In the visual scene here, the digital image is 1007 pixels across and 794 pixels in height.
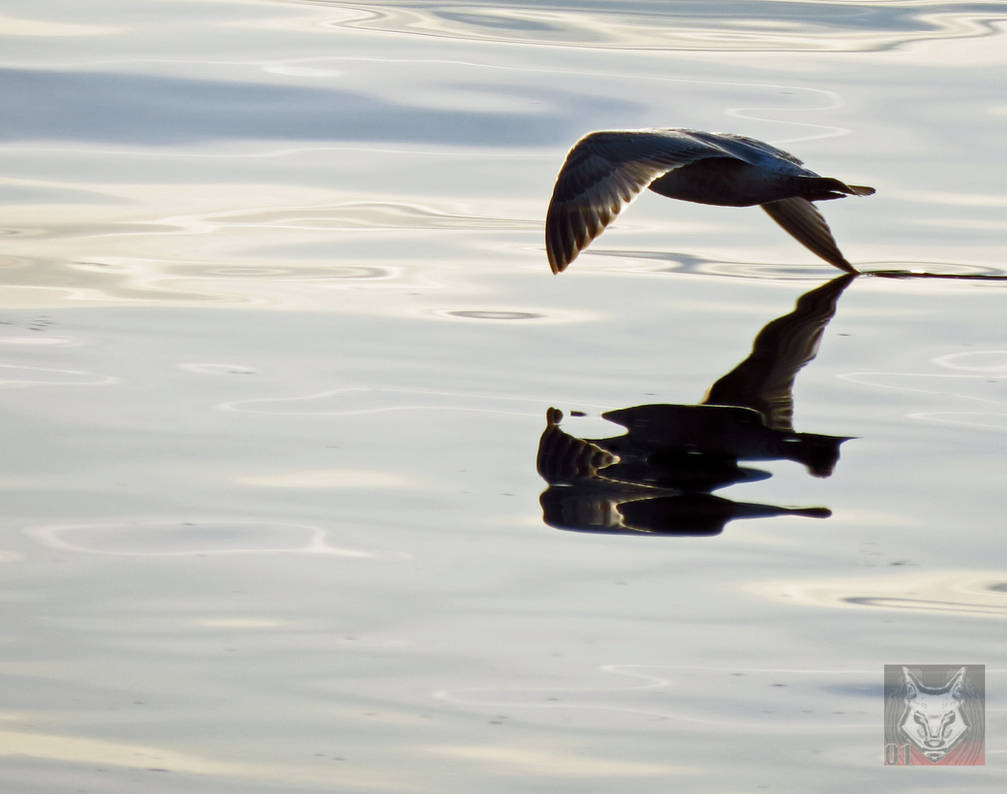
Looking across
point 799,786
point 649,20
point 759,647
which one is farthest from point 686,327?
point 649,20

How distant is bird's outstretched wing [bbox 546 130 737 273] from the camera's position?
5.95 metres

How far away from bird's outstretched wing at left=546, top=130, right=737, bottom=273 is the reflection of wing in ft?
2.26

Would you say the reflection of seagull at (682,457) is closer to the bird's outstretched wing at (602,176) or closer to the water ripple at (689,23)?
the bird's outstretched wing at (602,176)

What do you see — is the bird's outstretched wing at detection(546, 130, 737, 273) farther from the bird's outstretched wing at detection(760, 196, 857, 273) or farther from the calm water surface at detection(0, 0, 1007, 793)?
the bird's outstretched wing at detection(760, 196, 857, 273)

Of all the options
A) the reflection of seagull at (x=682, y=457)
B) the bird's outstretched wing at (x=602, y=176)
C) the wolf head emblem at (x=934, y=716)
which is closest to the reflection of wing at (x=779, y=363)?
the reflection of seagull at (x=682, y=457)

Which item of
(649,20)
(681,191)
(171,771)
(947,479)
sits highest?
(649,20)

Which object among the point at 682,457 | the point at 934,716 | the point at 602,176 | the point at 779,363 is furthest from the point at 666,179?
the point at 934,716

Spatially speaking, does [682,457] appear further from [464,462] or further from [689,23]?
[689,23]

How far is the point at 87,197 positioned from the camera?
7.55 meters

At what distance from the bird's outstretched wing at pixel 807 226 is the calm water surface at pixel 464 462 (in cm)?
16

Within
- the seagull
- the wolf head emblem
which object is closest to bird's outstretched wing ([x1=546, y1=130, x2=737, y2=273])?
the seagull

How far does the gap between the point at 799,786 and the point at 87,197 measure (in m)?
5.53

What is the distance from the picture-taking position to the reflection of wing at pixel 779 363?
4.86 metres

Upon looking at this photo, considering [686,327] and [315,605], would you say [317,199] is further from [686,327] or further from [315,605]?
[315,605]
